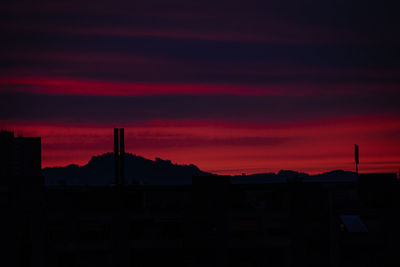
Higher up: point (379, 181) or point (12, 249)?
point (379, 181)

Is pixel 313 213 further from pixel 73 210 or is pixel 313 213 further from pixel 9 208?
pixel 9 208

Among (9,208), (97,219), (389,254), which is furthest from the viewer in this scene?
(9,208)

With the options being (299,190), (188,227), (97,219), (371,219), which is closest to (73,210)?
(97,219)

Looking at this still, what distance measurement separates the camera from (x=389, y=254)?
69.6 meters

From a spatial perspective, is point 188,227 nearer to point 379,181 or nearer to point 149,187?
point 149,187

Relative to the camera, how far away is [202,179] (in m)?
74.6

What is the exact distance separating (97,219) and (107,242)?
385 cm

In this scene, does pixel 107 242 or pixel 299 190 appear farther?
pixel 299 190

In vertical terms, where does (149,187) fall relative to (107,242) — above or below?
above

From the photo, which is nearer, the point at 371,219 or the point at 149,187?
the point at 371,219

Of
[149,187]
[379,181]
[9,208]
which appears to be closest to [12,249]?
[9,208]

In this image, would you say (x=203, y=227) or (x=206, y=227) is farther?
(x=206, y=227)

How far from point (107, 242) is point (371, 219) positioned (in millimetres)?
31647

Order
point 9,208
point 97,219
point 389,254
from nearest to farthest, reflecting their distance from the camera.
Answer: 1. point 389,254
2. point 97,219
3. point 9,208
